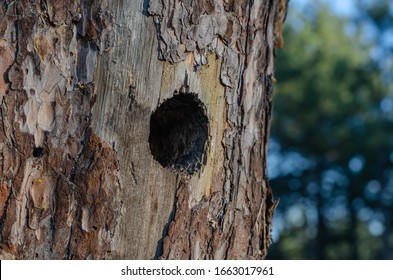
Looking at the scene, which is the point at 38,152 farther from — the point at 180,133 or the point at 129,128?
the point at 180,133

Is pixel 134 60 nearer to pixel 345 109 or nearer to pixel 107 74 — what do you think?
pixel 107 74

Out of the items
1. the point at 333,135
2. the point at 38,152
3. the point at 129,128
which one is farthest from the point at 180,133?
the point at 333,135

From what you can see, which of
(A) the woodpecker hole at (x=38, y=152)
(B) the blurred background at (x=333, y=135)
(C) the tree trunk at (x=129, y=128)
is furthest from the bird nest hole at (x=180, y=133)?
(B) the blurred background at (x=333, y=135)

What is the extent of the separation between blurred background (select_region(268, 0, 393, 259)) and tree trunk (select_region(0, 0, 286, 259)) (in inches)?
710

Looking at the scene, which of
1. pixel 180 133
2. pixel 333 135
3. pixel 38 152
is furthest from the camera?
pixel 333 135

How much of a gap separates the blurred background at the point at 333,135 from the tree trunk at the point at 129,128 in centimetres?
1804

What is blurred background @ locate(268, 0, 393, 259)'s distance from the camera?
21453mm

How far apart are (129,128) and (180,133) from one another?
0.40 metres

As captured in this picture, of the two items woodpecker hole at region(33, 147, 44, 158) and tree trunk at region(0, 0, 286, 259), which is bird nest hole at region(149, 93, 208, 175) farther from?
woodpecker hole at region(33, 147, 44, 158)

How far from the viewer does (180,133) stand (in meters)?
2.65

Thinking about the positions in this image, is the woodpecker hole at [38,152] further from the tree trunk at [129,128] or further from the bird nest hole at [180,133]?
the bird nest hole at [180,133]

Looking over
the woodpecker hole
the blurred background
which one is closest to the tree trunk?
the woodpecker hole

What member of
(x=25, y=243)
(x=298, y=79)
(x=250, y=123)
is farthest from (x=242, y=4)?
(x=298, y=79)
